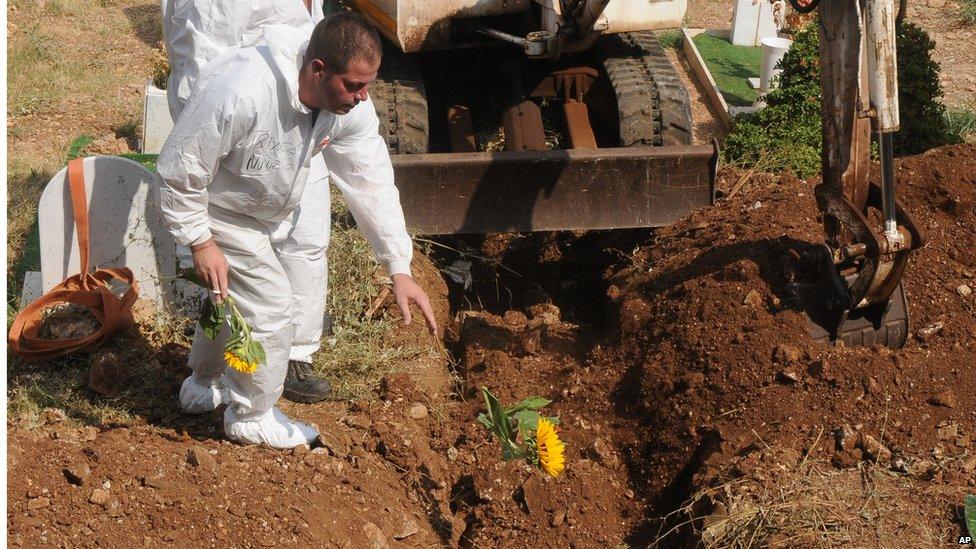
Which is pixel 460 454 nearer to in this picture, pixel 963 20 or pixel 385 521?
pixel 385 521

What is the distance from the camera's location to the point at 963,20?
12.4 meters

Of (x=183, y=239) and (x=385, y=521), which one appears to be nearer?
(x=183, y=239)

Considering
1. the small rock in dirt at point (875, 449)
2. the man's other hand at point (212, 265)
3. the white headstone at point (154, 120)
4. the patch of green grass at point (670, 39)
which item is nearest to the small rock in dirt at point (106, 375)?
the man's other hand at point (212, 265)

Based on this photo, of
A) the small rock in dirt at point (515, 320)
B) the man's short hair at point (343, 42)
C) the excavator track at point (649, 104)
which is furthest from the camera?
the excavator track at point (649, 104)

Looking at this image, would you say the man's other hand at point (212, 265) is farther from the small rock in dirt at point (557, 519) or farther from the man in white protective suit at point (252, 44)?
the small rock in dirt at point (557, 519)

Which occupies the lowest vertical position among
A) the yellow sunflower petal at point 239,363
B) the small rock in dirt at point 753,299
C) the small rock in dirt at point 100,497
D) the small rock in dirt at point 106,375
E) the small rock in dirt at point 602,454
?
the small rock in dirt at point 602,454

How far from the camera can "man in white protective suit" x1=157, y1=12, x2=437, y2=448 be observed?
375cm

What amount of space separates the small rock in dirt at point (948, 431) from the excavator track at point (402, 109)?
3529 mm

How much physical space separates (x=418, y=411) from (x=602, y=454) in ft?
3.13

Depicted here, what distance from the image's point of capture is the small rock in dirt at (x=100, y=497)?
154 inches

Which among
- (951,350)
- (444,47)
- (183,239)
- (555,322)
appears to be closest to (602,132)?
(444,47)

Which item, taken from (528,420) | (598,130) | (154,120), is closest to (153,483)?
(528,420)

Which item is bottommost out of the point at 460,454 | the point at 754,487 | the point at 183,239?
the point at 460,454

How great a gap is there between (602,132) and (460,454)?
3396mm
